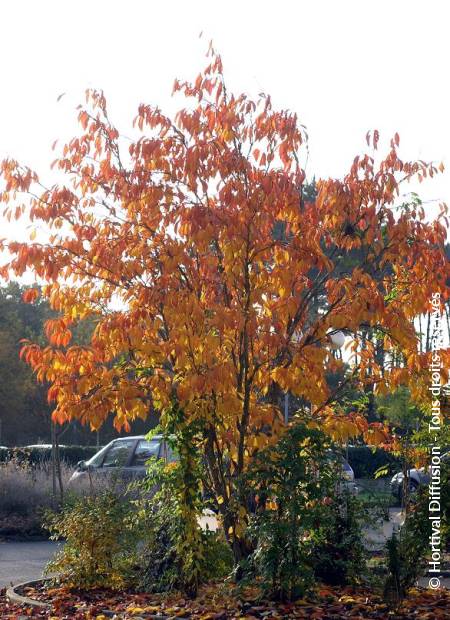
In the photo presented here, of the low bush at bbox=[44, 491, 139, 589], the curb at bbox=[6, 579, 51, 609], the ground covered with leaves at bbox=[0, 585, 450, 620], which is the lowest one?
the curb at bbox=[6, 579, 51, 609]

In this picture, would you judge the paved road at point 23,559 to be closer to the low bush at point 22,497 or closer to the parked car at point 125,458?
the low bush at point 22,497

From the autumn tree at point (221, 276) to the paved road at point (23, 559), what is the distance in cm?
374

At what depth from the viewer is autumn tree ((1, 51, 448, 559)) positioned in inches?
311

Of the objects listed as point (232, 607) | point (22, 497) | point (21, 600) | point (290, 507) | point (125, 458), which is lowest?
point (21, 600)

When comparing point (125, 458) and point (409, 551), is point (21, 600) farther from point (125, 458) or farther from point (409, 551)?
point (125, 458)

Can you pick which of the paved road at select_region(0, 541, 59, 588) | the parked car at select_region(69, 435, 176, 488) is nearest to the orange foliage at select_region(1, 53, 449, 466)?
the paved road at select_region(0, 541, 59, 588)

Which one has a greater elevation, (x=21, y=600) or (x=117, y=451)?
(x=117, y=451)

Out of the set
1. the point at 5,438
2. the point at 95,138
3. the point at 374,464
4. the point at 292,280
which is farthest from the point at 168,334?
the point at 5,438

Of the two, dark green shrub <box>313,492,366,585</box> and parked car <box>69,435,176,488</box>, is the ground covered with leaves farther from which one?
parked car <box>69,435,176,488</box>

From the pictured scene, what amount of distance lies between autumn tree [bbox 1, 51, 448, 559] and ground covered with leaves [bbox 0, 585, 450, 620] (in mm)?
697

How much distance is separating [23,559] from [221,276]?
6774 millimetres

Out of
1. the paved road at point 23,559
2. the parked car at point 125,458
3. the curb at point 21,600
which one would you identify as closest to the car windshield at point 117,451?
the parked car at point 125,458

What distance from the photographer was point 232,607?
7.49 m

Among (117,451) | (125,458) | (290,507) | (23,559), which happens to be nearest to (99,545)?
(290,507)
